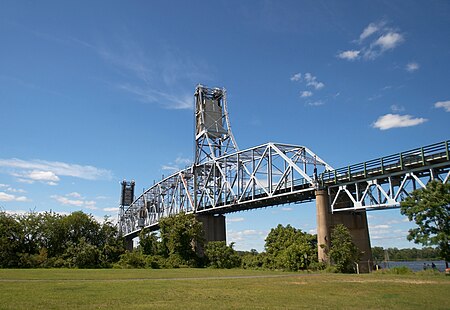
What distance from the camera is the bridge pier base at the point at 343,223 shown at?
48688mm

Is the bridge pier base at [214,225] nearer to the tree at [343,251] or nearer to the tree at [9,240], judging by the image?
the tree at [9,240]

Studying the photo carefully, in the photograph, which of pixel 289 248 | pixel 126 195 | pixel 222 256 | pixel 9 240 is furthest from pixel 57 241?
pixel 126 195

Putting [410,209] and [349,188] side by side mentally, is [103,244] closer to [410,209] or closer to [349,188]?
[349,188]

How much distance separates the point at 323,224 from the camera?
49.1 metres

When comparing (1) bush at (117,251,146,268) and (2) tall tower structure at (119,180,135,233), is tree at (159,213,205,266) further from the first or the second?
(2) tall tower structure at (119,180,135,233)

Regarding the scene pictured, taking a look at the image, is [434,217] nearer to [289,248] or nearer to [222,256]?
[289,248]

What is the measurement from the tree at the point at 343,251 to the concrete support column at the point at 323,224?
4.65 ft

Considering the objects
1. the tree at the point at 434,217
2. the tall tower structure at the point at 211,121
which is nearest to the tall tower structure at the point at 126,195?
the tall tower structure at the point at 211,121

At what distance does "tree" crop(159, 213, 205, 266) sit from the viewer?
224ft

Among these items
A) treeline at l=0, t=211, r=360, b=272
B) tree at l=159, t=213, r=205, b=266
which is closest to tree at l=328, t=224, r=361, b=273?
treeline at l=0, t=211, r=360, b=272

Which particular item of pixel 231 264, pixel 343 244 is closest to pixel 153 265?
pixel 231 264

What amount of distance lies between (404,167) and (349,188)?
9.88m

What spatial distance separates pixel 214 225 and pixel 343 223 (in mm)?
39862

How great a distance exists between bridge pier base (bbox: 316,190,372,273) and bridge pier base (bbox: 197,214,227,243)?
3687 centimetres
